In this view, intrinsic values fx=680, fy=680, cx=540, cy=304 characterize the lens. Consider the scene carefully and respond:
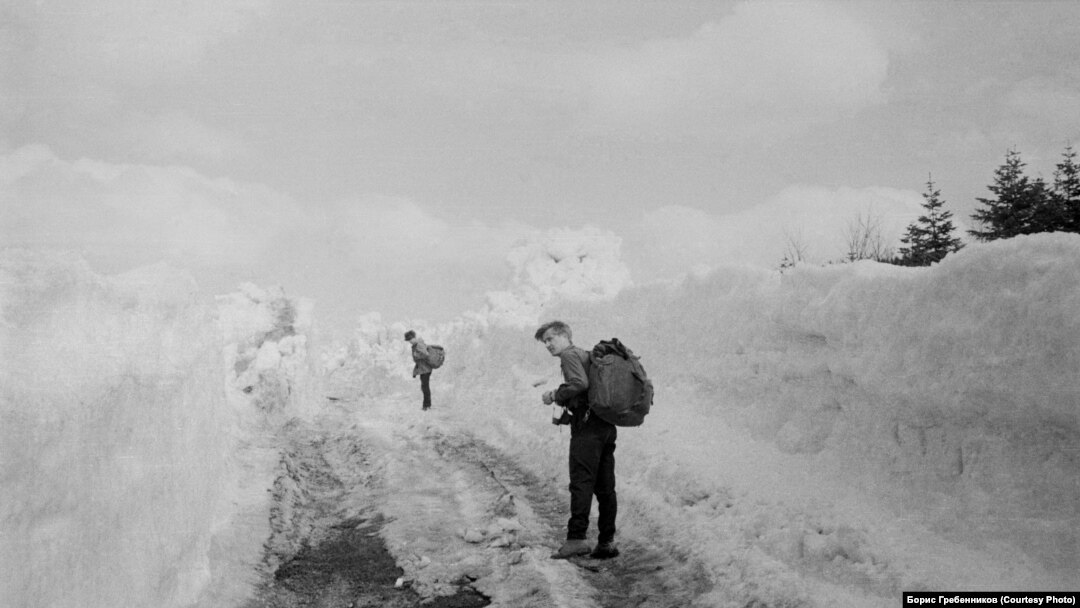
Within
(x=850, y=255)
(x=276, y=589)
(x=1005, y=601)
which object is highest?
(x=850, y=255)

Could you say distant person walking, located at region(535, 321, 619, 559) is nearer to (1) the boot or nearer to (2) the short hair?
(1) the boot

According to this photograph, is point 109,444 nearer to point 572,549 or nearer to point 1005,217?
point 572,549

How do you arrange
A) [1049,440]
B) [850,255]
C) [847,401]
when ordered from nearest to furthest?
[1049,440] → [847,401] → [850,255]

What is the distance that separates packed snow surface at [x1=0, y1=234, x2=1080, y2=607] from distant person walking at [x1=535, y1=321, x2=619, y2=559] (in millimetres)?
502

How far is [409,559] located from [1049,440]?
5.22 m

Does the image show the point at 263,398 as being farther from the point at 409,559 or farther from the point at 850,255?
the point at 850,255

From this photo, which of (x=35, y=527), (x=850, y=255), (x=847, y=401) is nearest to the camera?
(x=35, y=527)

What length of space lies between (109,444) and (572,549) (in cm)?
380

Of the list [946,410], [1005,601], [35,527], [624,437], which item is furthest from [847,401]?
[35,527]

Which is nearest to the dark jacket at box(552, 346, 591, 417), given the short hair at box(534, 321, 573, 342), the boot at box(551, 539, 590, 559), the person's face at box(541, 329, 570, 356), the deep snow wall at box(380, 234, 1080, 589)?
the person's face at box(541, 329, 570, 356)

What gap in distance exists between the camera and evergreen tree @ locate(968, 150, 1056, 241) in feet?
62.6

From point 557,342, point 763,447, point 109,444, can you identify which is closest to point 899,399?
point 763,447

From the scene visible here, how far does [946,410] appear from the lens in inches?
215

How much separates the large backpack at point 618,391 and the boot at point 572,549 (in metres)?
1.13
